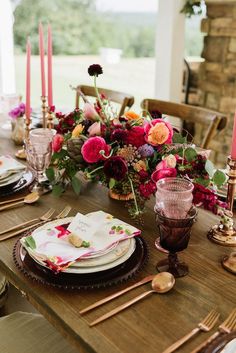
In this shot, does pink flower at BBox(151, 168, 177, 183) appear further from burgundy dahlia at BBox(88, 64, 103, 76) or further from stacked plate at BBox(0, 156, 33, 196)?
stacked plate at BBox(0, 156, 33, 196)

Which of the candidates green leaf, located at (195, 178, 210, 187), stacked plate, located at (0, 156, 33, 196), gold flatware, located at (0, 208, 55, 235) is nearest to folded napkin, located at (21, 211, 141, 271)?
gold flatware, located at (0, 208, 55, 235)

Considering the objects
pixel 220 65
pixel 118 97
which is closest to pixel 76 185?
pixel 118 97

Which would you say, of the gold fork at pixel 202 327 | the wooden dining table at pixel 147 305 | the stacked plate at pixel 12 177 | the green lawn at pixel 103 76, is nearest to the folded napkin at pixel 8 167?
the stacked plate at pixel 12 177

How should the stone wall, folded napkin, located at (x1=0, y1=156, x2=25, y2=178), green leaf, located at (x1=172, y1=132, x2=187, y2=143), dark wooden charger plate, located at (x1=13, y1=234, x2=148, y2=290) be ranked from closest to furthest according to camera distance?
dark wooden charger plate, located at (x1=13, y1=234, x2=148, y2=290), green leaf, located at (x1=172, y1=132, x2=187, y2=143), folded napkin, located at (x1=0, y1=156, x2=25, y2=178), the stone wall

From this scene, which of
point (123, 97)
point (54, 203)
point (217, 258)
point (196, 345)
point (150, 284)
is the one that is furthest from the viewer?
point (123, 97)

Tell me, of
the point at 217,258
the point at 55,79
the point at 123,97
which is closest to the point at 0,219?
the point at 217,258

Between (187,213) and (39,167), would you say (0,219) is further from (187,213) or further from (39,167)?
(187,213)

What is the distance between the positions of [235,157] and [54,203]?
0.53m

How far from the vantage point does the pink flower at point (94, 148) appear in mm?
1108

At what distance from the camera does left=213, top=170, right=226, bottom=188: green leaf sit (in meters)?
1.05

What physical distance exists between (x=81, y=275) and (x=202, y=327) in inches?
10.3

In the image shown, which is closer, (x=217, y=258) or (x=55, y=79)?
(x=217, y=258)

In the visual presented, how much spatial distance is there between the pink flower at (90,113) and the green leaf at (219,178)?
1.34ft

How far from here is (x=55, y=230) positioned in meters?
0.98
